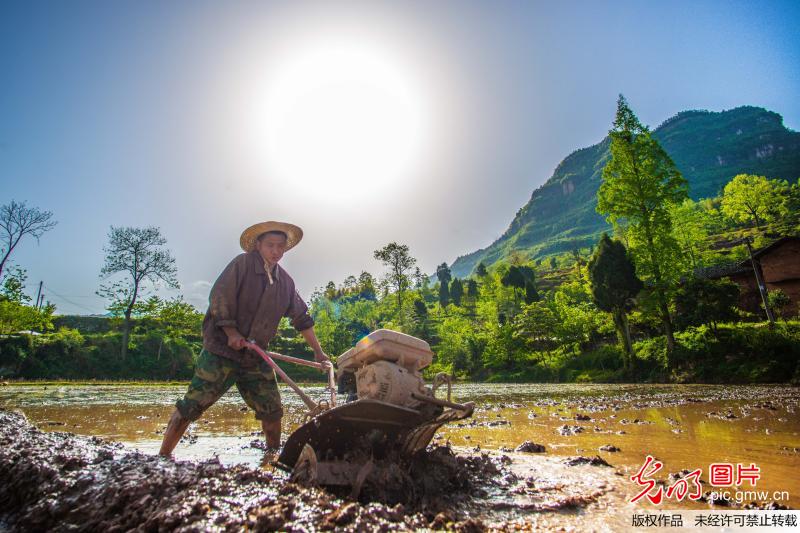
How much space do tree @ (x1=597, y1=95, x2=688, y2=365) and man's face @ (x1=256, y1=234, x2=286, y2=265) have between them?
20.7m

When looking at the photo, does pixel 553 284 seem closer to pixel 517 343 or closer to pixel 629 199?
pixel 517 343

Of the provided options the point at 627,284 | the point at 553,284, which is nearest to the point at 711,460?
the point at 627,284

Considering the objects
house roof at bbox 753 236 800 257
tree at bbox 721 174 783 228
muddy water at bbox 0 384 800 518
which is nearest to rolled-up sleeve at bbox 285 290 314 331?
muddy water at bbox 0 384 800 518

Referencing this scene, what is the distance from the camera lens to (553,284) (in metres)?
85.8

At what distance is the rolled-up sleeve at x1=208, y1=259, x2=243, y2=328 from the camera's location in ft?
13.8

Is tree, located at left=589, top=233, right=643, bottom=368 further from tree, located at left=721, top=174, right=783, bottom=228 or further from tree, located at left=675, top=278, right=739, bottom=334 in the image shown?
tree, located at left=721, top=174, right=783, bottom=228

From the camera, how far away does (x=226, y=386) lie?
448 centimetres

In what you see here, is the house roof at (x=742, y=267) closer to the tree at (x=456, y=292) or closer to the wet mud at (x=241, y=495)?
the wet mud at (x=241, y=495)

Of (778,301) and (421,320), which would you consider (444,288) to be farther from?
(778,301)

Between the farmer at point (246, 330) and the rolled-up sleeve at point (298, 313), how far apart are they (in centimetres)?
2

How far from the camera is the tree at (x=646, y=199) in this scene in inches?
800

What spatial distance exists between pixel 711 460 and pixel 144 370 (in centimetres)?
4615

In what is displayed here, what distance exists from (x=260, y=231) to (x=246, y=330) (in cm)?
119

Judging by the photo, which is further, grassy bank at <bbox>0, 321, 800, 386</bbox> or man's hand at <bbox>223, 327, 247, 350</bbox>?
grassy bank at <bbox>0, 321, 800, 386</bbox>
